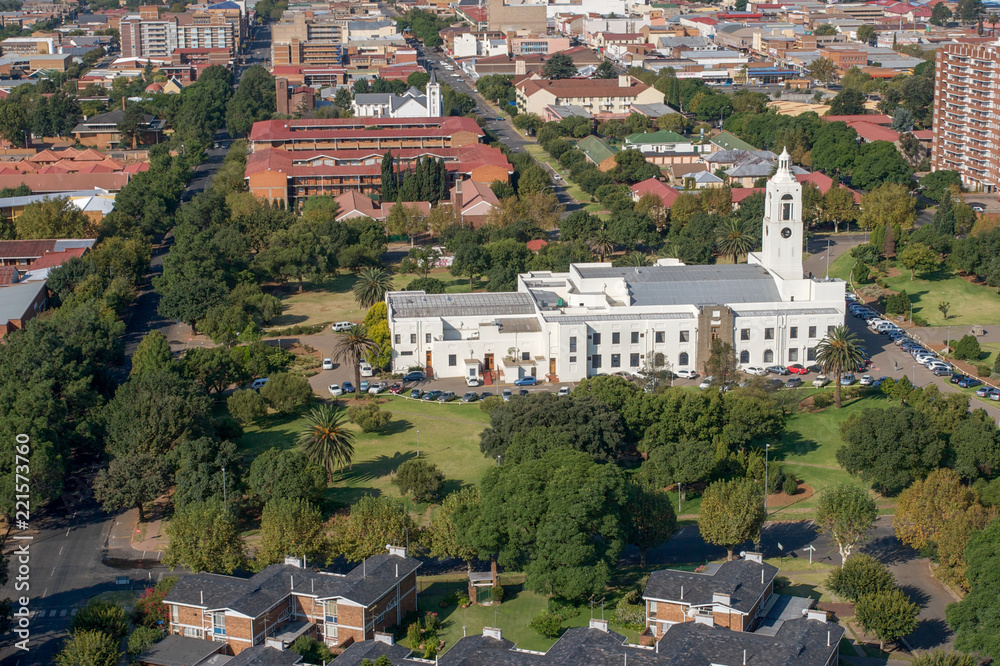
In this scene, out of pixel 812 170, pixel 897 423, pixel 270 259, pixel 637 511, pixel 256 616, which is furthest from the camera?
pixel 812 170

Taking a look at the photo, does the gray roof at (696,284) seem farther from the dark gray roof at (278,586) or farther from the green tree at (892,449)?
the dark gray roof at (278,586)

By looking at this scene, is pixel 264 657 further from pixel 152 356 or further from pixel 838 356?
pixel 838 356

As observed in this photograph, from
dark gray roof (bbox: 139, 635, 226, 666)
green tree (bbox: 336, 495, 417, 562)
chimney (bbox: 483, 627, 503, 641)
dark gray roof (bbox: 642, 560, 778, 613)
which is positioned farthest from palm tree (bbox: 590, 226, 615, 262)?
dark gray roof (bbox: 139, 635, 226, 666)

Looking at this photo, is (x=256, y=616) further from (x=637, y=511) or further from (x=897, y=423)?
(x=897, y=423)

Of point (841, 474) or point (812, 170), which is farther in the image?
point (812, 170)

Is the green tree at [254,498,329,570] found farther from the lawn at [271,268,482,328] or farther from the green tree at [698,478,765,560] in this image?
the lawn at [271,268,482,328]

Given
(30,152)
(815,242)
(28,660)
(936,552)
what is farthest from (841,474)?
(30,152)

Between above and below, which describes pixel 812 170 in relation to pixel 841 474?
above
